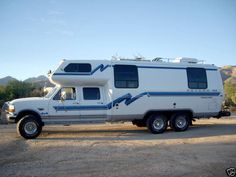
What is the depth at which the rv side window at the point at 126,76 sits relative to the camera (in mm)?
14634

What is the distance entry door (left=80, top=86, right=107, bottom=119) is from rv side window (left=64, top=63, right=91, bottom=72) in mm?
866

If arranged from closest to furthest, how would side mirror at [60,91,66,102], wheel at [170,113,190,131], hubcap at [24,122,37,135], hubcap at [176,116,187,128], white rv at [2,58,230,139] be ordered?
hubcap at [24,122,37,135] → white rv at [2,58,230,139] → side mirror at [60,91,66,102] → wheel at [170,113,190,131] → hubcap at [176,116,187,128]

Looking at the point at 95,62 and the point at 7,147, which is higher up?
the point at 95,62

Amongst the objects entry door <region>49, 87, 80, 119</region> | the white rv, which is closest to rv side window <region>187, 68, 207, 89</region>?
the white rv

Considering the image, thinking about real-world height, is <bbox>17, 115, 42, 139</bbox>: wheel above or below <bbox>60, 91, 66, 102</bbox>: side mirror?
below

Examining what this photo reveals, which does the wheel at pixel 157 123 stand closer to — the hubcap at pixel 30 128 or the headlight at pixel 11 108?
the hubcap at pixel 30 128

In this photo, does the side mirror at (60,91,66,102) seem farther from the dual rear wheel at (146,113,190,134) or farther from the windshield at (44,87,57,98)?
the dual rear wheel at (146,113,190,134)

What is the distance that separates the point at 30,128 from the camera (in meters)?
13.4

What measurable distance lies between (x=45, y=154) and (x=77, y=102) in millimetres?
→ 4516

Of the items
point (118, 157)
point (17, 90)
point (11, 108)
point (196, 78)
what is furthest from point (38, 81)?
point (118, 157)

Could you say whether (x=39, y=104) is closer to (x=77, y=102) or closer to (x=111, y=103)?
(x=77, y=102)

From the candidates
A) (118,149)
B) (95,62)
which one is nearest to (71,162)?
(118,149)

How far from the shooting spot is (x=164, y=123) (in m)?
15.4

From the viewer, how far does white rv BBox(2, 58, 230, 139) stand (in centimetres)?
1369
